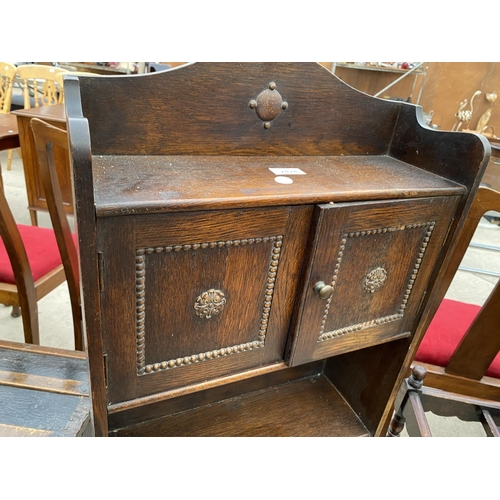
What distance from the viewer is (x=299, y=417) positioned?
1231 mm

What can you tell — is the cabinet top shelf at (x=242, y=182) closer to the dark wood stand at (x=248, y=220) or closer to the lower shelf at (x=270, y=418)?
the dark wood stand at (x=248, y=220)

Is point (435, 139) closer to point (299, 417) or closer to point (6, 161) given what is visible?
point (299, 417)

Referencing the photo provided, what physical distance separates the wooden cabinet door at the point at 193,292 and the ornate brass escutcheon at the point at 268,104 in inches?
10.8

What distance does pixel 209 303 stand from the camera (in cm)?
73

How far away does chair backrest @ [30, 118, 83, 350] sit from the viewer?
1.04 m

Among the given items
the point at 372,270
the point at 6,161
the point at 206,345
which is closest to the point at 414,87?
the point at 372,270

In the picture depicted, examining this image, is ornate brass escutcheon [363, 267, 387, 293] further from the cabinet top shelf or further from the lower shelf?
the lower shelf

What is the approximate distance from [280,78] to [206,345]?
1.86ft

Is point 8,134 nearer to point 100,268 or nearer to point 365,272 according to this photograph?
point 100,268

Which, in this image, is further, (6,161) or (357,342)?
(6,161)

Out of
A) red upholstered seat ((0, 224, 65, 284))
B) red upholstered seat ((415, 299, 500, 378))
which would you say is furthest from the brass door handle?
red upholstered seat ((0, 224, 65, 284))

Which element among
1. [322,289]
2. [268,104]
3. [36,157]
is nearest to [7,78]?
[36,157]

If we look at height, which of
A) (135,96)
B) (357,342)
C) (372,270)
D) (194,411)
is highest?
(135,96)

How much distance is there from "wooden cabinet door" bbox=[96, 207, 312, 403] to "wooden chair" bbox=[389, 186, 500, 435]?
1.29ft
